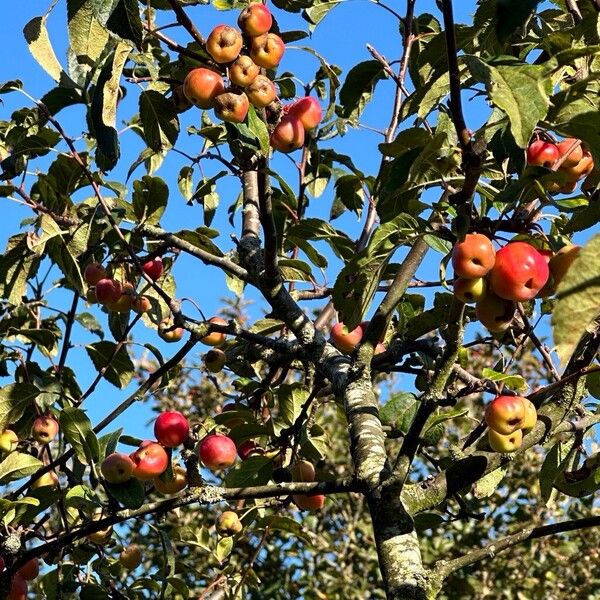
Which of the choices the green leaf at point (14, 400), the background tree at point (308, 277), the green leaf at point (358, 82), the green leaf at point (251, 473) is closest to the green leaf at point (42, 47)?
the background tree at point (308, 277)

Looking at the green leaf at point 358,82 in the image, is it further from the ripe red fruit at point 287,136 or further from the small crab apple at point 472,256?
the small crab apple at point 472,256

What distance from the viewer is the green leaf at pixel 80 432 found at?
193 centimetres

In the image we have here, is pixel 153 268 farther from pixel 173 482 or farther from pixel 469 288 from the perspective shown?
pixel 469 288

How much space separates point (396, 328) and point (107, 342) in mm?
901

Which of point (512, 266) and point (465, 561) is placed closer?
point (512, 266)

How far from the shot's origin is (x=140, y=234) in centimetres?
234

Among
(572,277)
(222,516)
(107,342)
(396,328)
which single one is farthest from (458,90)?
(107,342)

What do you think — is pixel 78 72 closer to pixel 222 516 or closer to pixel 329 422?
pixel 222 516

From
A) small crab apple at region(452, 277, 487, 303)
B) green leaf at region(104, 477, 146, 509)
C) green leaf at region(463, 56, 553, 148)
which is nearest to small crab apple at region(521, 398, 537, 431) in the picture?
small crab apple at region(452, 277, 487, 303)

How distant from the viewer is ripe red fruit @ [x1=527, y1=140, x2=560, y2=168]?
5.41 feet

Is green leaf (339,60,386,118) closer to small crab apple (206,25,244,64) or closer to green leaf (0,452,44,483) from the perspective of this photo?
small crab apple (206,25,244,64)

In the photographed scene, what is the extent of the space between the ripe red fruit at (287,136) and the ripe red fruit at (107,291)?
659mm

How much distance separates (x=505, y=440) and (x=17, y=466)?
1.19 m

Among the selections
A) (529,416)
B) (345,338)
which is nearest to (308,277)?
(345,338)
